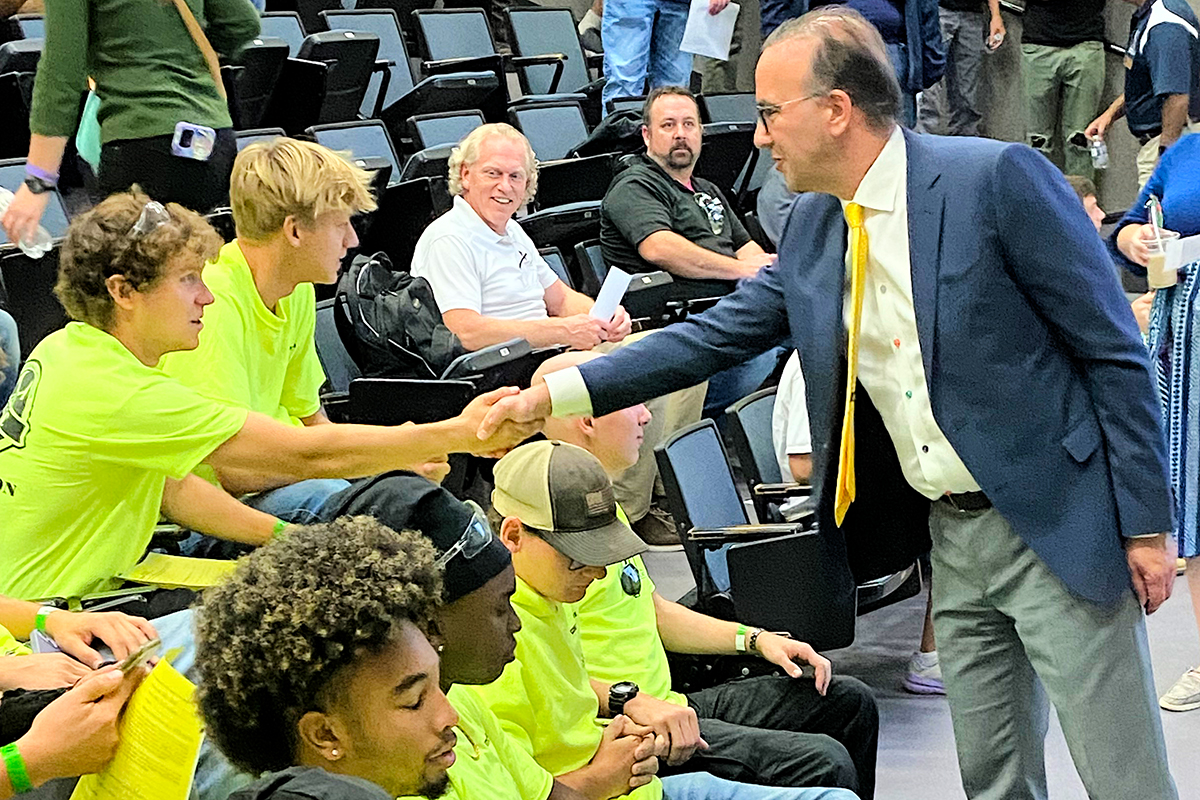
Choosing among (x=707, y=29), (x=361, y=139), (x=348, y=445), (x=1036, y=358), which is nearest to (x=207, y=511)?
(x=348, y=445)

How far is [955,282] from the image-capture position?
2.24 m

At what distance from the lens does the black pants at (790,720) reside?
109 inches

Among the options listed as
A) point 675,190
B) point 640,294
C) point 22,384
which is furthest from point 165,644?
point 675,190

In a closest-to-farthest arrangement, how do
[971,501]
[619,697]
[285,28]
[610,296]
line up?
[971,501] → [619,697] → [610,296] → [285,28]

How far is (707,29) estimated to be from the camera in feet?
22.5

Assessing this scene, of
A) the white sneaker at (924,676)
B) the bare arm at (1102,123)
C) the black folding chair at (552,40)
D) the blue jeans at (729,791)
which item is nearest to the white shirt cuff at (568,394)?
the blue jeans at (729,791)

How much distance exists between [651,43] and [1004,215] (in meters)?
5.39

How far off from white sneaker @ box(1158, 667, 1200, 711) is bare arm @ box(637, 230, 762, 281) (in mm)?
2220

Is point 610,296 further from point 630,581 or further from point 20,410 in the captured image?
point 20,410

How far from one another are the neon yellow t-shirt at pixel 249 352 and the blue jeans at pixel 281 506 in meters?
0.14

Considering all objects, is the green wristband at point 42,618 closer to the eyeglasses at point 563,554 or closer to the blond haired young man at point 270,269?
the eyeglasses at point 563,554

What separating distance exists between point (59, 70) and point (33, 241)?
413mm

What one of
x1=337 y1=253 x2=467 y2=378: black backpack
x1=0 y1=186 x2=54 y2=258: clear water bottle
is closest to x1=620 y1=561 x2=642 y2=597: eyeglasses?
x1=337 y1=253 x2=467 y2=378: black backpack

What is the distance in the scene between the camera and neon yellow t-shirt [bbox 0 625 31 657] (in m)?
2.13
